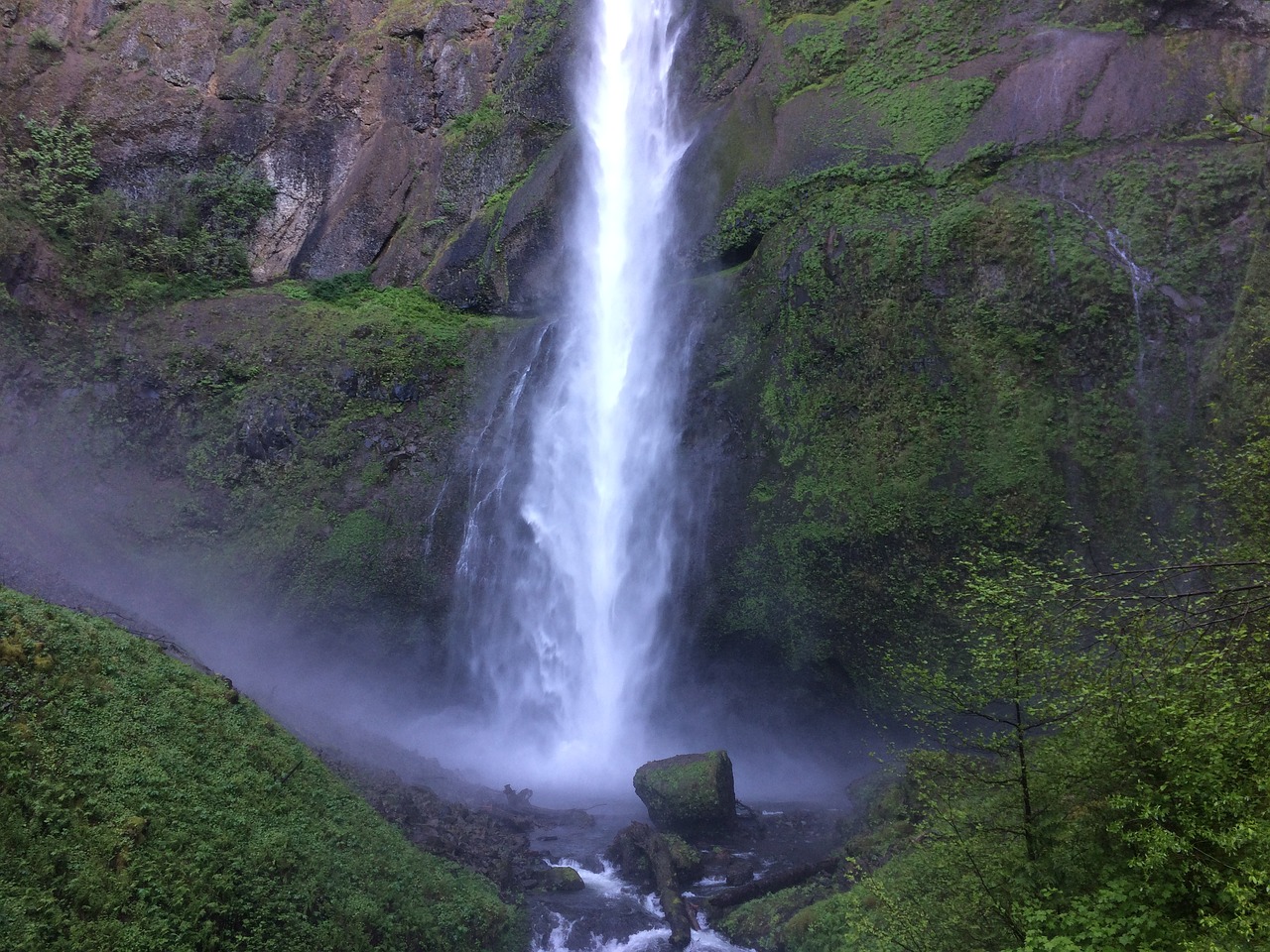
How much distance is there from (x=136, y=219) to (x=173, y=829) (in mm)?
19255

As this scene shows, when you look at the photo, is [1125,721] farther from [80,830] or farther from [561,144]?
[561,144]

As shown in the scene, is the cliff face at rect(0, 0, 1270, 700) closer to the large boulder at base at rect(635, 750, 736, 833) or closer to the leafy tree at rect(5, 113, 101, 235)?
the leafy tree at rect(5, 113, 101, 235)

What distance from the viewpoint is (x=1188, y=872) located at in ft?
15.7

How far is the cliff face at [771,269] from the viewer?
12.9m

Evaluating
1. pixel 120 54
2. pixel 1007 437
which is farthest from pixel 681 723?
pixel 120 54

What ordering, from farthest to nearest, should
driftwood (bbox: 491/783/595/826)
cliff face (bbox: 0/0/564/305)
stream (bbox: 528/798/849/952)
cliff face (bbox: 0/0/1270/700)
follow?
cliff face (bbox: 0/0/564/305) < driftwood (bbox: 491/783/595/826) < cliff face (bbox: 0/0/1270/700) < stream (bbox: 528/798/849/952)

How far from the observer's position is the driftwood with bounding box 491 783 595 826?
13359mm

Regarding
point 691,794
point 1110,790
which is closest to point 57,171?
point 691,794

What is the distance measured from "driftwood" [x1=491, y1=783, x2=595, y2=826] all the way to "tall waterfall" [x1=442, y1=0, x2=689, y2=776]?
2010 millimetres

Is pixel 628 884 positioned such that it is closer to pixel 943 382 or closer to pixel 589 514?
pixel 589 514

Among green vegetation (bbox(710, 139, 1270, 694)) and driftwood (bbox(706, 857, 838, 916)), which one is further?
green vegetation (bbox(710, 139, 1270, 694))

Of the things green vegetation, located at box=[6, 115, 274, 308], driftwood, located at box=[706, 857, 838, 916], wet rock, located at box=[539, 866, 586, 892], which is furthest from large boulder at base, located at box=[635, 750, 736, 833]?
green vegetation, located at box=[6, 115, 274, 308]

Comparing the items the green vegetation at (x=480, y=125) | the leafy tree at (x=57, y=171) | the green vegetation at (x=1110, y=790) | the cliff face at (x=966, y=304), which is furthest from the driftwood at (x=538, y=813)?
the leafy tree at (x=57, y=171)

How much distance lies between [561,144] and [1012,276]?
1266cm
